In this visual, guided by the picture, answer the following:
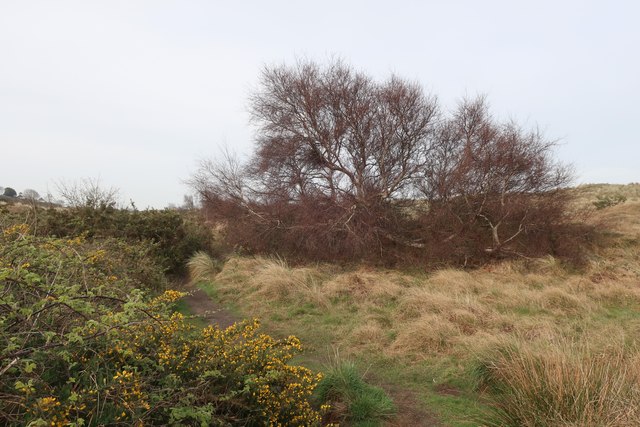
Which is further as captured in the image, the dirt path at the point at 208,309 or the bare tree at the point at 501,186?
the bare tree at the point at 501,186

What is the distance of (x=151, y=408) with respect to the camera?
246 cm

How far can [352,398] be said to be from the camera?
3.68 metres

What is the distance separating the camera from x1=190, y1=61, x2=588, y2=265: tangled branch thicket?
11.6 meters

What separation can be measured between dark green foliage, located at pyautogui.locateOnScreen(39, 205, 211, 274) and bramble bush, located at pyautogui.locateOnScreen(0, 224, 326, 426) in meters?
7.85

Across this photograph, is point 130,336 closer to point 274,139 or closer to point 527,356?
point 527,356

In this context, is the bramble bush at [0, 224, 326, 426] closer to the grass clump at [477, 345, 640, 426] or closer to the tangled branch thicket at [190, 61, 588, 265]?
the grass clump at [477, 345, 640, 426]

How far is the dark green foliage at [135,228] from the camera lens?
10.8 meters

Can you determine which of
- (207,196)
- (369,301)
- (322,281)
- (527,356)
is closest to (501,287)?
(369,301)

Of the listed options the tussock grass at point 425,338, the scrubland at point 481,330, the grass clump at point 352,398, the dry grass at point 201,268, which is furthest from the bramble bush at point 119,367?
the dry grass at point 201,268

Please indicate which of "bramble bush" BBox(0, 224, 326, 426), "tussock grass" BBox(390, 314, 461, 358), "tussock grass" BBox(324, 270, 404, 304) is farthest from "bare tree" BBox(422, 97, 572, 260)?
"bramble bush" BBox(0, 224, 326, 426)

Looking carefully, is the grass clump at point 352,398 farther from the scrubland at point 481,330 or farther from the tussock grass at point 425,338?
the tussock grass at point 425,338

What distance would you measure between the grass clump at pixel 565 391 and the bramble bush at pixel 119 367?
5.75 ft

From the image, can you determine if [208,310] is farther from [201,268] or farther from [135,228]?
[135,228]

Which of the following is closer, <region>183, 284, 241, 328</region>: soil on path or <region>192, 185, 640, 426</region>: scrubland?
<region>192, 185, 640, 426</region>: scrubland
